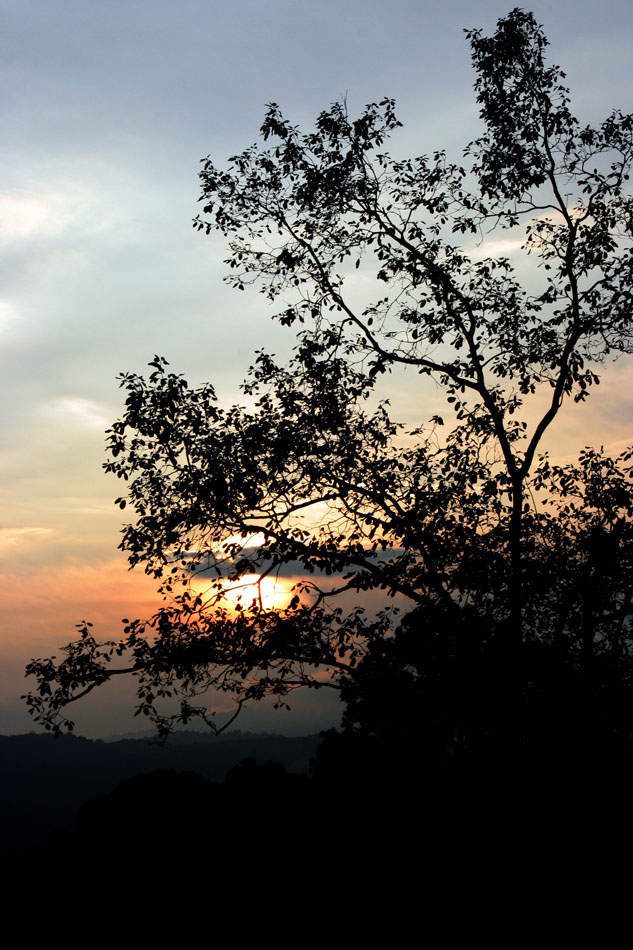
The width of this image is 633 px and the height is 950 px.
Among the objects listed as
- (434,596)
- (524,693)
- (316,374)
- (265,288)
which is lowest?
(524,693)

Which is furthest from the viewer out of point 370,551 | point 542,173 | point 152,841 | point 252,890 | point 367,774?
point 152,841

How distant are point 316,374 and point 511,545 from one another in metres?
5.11

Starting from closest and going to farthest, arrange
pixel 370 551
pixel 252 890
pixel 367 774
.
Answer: pixel 370 551 < pixel 252 890 < pixel 367 774

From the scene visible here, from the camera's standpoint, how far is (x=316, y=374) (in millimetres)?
16062

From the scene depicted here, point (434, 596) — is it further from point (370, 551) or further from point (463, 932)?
point (463, 932)

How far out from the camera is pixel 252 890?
725 inches

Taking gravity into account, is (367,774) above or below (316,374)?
below

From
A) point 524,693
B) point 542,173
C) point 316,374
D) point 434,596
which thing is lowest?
point 524,693

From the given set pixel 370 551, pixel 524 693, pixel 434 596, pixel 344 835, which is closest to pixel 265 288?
pixel 370 551

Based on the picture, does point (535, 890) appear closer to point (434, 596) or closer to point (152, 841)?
point (434, 596)

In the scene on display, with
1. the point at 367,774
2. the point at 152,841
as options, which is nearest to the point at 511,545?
the point at 367,774

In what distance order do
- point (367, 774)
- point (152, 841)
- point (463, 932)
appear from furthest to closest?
point (152, 841) → point (367, 774) → point (463, 932)

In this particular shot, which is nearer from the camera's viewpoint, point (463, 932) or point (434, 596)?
point (463, 932)

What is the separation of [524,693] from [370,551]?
184 inches
